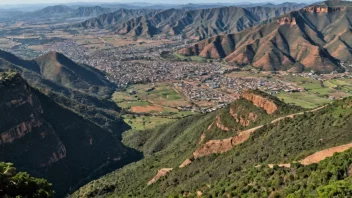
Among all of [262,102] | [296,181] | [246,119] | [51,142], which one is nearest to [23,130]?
[51,142]

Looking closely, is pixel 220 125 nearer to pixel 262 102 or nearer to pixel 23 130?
pixel 262 102

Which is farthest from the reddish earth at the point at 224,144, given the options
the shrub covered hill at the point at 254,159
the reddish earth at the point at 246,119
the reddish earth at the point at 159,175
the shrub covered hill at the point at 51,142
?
the shrub covered hill at the point at 51,142

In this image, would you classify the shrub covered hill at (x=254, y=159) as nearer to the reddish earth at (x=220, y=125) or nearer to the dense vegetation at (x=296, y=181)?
the dense vegetation at (x=296, y=181)

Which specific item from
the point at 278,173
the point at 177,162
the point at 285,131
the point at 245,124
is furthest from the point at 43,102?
the point at 278,173

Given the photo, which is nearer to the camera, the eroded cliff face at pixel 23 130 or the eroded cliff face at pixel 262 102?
the eroded cliff face at pixel 262 102

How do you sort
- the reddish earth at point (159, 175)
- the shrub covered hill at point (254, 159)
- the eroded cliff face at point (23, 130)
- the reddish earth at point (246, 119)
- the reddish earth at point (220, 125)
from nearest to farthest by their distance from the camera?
the shrub covered hill at point (254, 159), the reddish earth at point (159, 175), the reddish earth at point (246, 119), the reddish earth at point (220, 125), the eroded cliff face at point (23, 130)

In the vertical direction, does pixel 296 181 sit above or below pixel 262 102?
above
